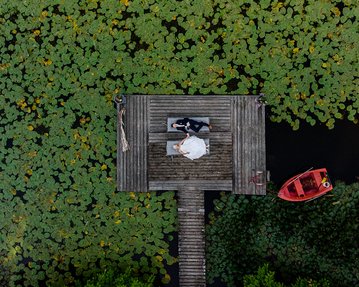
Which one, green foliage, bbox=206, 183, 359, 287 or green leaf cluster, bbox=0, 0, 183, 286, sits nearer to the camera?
green foliage, bbox=206, 183, 359, 287

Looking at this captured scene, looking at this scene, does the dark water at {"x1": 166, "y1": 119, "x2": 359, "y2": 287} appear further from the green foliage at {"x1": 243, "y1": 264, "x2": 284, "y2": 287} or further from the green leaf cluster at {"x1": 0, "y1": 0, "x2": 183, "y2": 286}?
the green leaf cluster at {"x1": 0, "y1": 0, "x2": 183, "y2": 286}

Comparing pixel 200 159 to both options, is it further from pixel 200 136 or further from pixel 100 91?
pixel 100 91

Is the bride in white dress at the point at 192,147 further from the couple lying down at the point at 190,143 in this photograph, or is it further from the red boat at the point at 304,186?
the red boat at the point at 304,186

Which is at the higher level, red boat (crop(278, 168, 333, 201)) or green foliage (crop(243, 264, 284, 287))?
red boat (crop(278, 168, 333, 201))

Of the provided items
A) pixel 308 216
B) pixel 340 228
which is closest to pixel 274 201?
pixel 308 216

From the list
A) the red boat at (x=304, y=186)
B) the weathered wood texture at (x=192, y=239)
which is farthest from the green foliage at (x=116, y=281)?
the red boat at (x=304, y=186)

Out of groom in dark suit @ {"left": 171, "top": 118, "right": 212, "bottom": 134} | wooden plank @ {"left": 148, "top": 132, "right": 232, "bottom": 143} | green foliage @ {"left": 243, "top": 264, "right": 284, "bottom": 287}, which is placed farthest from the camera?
wooden plank @ {"left": 148, "top": 132, "right": 232, "bottom": 143}

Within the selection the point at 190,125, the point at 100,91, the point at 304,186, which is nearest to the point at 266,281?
the point at 304,186

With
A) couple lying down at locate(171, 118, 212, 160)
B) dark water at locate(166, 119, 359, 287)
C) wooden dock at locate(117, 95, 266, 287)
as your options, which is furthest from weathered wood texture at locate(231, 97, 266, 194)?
couple lying down at locate(171, 118, 212, 160)
